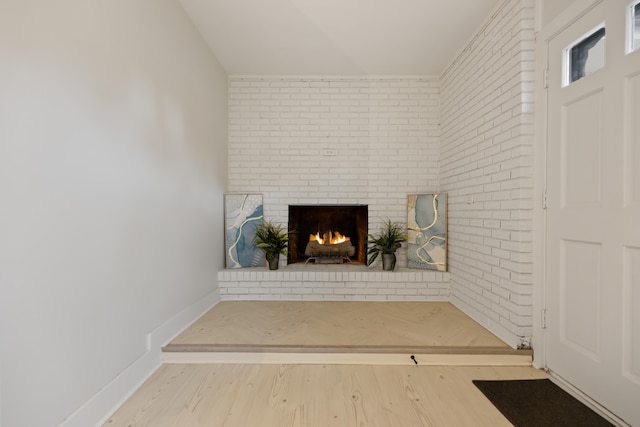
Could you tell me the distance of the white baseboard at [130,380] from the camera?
4.80 feet

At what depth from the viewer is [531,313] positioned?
2.11m

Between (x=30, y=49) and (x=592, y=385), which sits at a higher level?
(x=30, y=49)

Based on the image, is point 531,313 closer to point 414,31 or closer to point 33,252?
point 414,31

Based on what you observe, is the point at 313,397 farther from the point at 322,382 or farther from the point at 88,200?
the point at 88,200

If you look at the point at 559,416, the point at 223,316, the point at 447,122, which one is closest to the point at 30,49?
the point at 223,316

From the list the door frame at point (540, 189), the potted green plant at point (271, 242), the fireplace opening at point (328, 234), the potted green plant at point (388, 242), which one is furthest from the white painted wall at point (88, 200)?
the door frame at point (540, 189)

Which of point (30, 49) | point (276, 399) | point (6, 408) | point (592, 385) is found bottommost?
point (276, 399)

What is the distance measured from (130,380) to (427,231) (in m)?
3.00

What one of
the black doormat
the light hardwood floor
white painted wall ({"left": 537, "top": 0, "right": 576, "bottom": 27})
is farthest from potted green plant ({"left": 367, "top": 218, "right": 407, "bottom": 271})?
white painted wall ({"left": 537, "top": 0, "right": 576, "bottom": 27})

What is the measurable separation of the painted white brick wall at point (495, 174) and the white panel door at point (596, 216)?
0.15 m

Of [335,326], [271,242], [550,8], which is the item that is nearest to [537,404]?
[335,326]

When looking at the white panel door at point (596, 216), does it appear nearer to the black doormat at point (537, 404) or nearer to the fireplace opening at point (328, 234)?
the black doormat at point (537, 404)

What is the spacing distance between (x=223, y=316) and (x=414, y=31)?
3213 mm

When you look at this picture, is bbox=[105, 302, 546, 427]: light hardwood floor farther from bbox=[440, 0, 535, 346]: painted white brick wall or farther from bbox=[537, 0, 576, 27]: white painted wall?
bbox=[537, 0, 576, 27]: white painted wall
